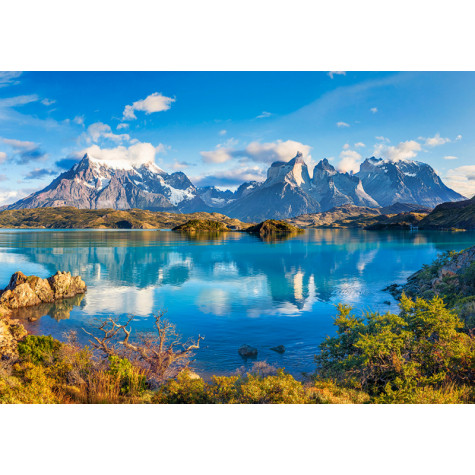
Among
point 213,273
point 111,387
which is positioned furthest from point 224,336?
point 213,273

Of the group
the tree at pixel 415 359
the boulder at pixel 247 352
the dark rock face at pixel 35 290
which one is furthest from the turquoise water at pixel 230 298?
the tree at pixel 415 359

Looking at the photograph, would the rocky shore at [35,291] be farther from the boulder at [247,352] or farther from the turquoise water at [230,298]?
the boulder at [247,352]

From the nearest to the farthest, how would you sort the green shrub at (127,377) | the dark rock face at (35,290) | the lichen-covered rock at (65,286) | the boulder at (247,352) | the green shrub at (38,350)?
1. the green shrub at (127,377)
2. the green shrub at (38,350)
3. the boulder at (247,352)
4. the dark rock face at (35,290)
5. the lichen-covered rock at (65,286)

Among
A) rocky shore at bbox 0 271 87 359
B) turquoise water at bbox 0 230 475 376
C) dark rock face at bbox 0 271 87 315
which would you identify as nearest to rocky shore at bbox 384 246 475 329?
turquoise water at bbox 0 230 475 376

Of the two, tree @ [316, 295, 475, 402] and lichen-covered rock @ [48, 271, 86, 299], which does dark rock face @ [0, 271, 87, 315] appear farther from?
tree @ [316, 295, 475, 402]

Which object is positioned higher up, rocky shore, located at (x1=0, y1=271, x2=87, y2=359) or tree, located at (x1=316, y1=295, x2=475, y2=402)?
tree, located at (x1=316, y1=295, x2=475, y2=402)

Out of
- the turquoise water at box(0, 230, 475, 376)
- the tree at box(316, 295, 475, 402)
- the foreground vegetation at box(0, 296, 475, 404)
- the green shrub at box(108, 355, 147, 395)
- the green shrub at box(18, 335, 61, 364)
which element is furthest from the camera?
the turquoise water at box(0, 230, 475, 376)
